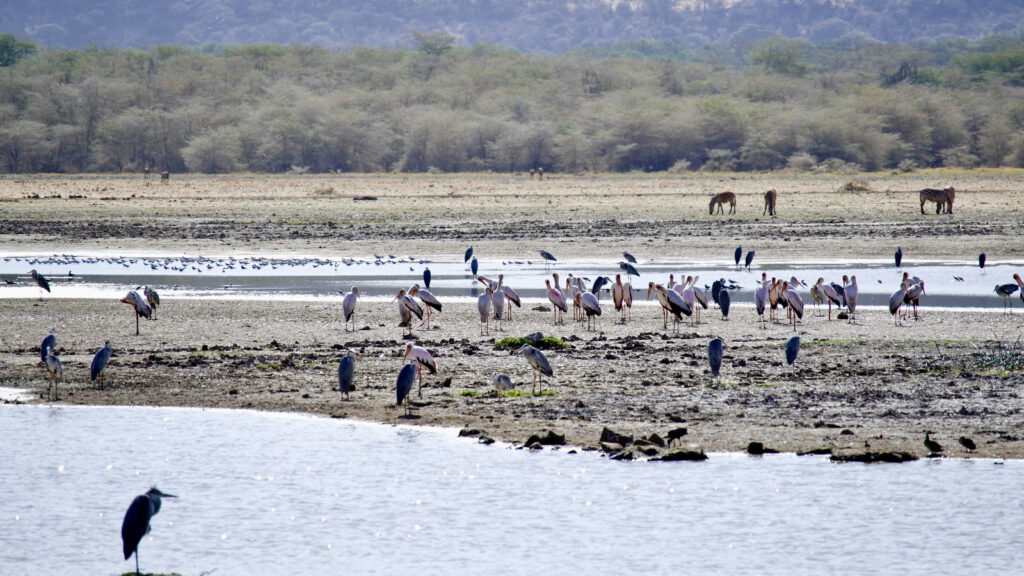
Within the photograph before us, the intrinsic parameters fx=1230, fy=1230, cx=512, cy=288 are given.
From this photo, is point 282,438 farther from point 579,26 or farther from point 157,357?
point 579,26

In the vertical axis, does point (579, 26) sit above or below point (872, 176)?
above

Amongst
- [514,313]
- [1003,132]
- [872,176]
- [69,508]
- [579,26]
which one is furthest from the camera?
[579,26]

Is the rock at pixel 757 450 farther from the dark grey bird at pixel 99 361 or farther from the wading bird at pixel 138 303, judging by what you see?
the wading bird at pixel 138 303

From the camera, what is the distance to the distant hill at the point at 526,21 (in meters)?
167

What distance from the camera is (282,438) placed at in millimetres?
8750

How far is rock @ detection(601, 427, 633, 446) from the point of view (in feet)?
26.9

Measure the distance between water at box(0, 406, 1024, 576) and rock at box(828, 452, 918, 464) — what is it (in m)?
0.08

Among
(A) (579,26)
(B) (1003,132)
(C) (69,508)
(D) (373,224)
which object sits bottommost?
(C) (69,508)

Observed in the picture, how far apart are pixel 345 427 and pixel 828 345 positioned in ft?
16.8

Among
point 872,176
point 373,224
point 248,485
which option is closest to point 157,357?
point 248,485

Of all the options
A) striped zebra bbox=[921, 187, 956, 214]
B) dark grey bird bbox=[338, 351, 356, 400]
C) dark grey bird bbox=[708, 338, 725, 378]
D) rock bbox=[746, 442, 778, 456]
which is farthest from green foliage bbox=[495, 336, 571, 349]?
striped zebra bbox=[921, 187, 956, 214]

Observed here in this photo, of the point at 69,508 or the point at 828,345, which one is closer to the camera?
the point at 69,508

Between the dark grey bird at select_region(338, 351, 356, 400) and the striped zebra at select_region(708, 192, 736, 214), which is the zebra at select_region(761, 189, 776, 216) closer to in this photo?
the striped zebra at select_region(708, 192, 736, 214)

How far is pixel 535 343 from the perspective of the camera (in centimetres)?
1185
